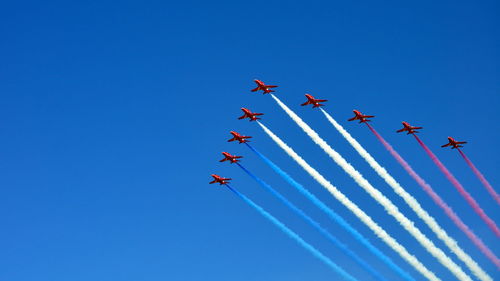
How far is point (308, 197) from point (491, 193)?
87.8 ft

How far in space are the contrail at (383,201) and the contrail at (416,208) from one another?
4.88 ft

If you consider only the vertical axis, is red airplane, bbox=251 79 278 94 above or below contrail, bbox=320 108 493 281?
above

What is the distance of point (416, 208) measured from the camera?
113 metres

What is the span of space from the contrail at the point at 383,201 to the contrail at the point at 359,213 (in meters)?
3.24

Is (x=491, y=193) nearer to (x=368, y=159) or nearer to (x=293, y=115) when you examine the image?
(x=368, y=159)

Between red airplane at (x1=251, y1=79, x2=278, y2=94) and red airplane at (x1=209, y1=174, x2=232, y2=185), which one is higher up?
red airplane at (x1=251, y1=79, x2=278, y2=94)

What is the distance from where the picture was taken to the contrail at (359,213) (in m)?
109

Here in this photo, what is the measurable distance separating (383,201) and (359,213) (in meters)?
4.39

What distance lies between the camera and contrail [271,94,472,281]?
110375mm

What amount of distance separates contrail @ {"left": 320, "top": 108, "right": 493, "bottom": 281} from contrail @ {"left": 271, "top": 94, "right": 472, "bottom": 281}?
1.49 m

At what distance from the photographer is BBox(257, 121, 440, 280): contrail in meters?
109

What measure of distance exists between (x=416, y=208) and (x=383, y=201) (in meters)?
4.87

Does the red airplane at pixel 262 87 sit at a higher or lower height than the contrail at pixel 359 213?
higher

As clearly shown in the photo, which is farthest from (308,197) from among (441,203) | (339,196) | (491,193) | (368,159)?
(491,193)
